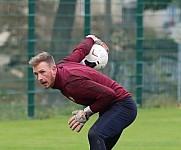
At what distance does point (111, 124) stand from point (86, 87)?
53cm

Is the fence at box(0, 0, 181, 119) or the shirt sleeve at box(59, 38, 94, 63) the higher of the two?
the shirt sleeve at box(59, 38, 94, 63)

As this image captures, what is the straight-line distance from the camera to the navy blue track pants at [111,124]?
327 inches

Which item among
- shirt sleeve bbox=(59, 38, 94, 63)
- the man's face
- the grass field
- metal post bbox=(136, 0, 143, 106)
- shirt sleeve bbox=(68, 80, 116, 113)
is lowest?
the grass field

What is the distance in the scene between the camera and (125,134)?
13.7 m

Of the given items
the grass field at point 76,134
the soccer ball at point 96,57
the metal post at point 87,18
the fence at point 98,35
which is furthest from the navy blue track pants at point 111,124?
the metal post at point 87,18

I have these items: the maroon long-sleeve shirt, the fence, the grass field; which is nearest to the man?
the maroon long-sleeve shirt

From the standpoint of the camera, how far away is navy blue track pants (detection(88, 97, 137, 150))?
27.3ft

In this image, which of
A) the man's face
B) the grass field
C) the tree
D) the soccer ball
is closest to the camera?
the man's face

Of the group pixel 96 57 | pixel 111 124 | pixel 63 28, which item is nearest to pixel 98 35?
pixel 63 28

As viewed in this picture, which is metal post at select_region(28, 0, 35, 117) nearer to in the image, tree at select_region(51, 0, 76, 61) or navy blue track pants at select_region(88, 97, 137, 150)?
tree at select_region(51, 0, 76, 61)

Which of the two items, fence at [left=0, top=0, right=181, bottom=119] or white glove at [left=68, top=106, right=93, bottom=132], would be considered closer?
white glove at [left=68, top=106, right=93, bottom=132]

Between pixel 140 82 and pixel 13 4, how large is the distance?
3526 millimetres

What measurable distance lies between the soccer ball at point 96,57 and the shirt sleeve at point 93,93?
0.67 metres

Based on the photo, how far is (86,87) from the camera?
8.16 metres
